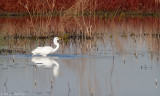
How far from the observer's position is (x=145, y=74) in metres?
10.4

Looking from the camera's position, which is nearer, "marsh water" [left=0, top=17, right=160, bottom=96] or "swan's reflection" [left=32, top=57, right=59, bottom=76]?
"marsh water" [left=0, top=17, right=160, bottom=96]

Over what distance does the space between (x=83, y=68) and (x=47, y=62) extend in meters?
1.52

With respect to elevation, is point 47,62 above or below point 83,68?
above

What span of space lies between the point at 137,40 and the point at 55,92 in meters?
9.16

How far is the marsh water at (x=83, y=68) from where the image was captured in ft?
29.1

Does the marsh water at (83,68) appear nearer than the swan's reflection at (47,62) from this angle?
Yes

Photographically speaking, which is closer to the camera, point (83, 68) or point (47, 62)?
point (83, 68)

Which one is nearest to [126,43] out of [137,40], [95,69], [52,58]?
[137,40]

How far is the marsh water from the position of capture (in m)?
8.87

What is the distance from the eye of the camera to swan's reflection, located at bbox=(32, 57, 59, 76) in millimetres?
11375

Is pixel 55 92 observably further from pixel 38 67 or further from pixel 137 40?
pixel 137 40

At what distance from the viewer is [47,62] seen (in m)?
12.6

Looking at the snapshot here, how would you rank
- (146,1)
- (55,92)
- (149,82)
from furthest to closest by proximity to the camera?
1. (146,1)
2. (149,82)
3. (55,92)

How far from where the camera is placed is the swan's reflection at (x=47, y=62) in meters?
11.4
